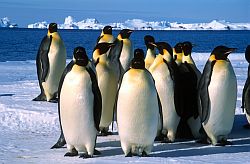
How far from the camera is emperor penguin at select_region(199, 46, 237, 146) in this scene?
695cm

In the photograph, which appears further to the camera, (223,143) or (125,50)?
(125,50)

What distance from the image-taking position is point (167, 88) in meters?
7.21

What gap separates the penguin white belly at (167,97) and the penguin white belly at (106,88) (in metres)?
0.67

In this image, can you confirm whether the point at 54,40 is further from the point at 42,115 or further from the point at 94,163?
the point at 94,163

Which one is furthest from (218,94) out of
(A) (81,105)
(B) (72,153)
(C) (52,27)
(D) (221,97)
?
(C) (52,27)

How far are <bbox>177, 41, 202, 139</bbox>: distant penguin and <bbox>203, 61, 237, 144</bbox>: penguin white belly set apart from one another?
0.37 meters

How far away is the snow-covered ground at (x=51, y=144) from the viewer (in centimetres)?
616

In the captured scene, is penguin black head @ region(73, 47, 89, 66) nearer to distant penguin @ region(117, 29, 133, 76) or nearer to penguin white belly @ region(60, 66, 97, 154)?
penguin white belly @ region(60, 66, 97, 154)

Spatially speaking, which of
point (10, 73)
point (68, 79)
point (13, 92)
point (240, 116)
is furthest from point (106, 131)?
point (10, 73)

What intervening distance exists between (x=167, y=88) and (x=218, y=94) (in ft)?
2.32

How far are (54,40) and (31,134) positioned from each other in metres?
2.91

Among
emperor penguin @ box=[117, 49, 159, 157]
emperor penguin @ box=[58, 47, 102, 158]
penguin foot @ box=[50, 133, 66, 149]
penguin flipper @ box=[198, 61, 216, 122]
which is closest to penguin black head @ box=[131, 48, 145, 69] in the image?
emperor penguin @ box=[117, 49, 159, 157]

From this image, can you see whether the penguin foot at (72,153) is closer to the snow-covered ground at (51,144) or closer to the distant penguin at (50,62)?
the snow-covered ground at (51,144)

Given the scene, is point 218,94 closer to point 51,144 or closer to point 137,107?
point 137,107
